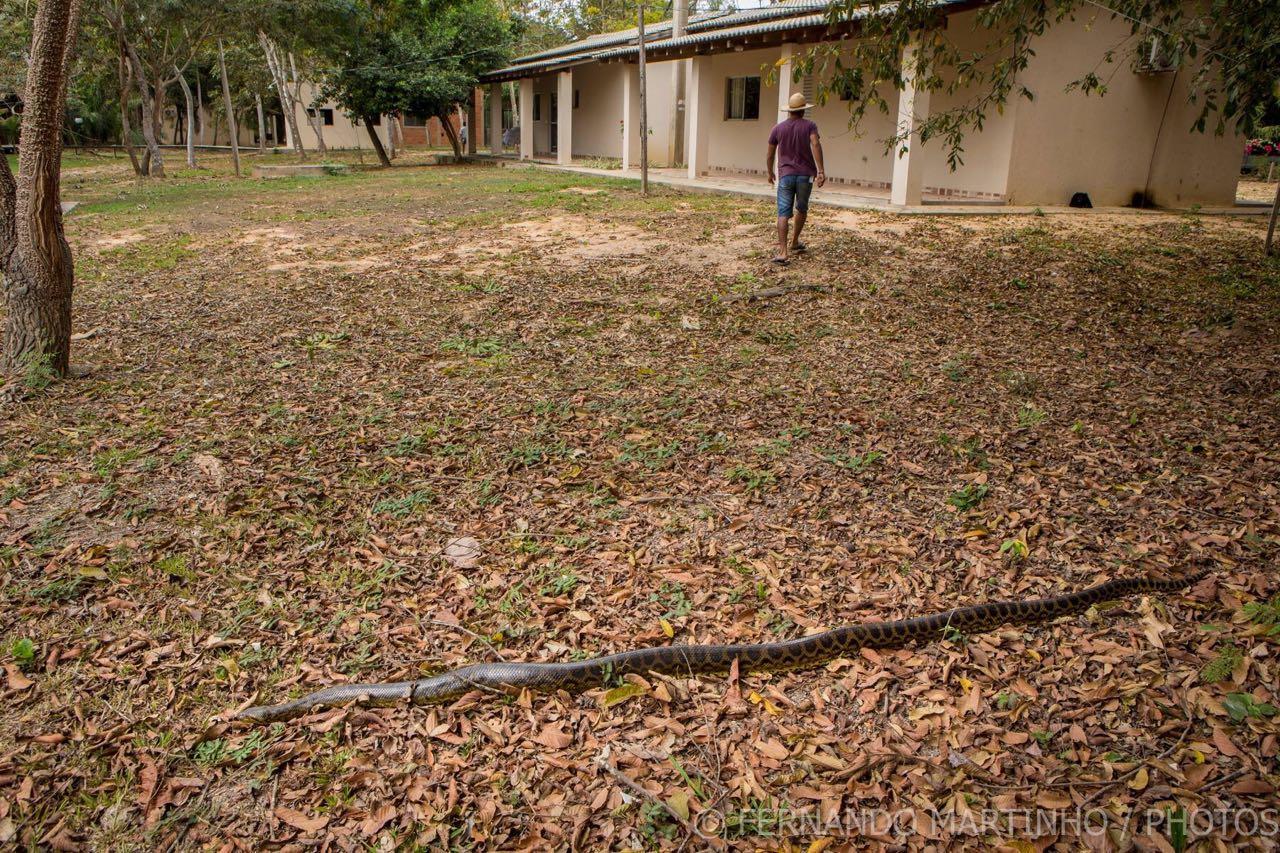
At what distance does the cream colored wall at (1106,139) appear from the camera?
13.8 meters

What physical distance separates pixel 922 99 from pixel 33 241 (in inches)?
492

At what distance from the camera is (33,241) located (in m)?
5.69

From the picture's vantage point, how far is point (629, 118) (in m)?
22.2

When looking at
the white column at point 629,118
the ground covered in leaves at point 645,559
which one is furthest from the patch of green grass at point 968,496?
the white column at point 629,118

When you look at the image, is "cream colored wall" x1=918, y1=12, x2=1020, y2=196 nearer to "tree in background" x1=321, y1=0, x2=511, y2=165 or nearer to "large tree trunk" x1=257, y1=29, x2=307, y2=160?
"tree in background" x1=321, y1=0, x2=511, y2=165

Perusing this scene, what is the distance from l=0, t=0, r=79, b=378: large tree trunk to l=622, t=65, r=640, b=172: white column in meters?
17.0

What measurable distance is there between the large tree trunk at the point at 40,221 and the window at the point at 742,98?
1640cm

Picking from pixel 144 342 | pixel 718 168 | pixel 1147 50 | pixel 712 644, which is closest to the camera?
pixel 712 644

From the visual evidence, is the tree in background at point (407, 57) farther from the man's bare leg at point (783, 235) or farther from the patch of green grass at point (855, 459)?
the patch of green grass at point (855, 459)

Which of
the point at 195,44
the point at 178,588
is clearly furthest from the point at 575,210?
the point at 195,44

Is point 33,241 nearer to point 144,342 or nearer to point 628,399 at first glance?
point 144,342

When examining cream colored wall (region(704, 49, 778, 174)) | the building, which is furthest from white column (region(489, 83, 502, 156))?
cream colored wall (region(704, 49, 778, 174))

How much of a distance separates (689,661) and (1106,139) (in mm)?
15498

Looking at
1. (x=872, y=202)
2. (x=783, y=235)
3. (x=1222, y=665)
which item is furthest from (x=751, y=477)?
(x=872, y=202)
